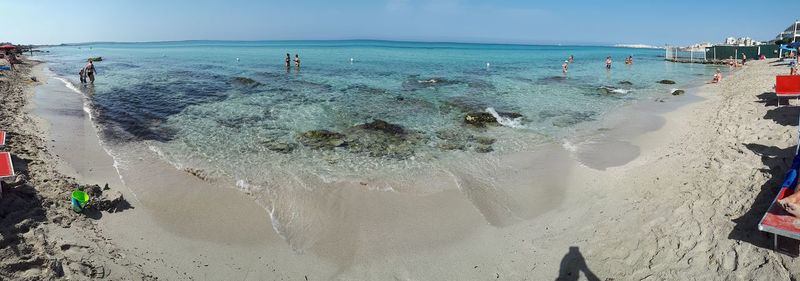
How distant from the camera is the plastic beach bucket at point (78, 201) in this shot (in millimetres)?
8180

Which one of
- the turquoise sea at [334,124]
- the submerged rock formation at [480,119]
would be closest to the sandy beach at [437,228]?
the turquoise sea at [334,124]

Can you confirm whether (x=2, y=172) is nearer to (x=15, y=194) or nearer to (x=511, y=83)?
(x=15, y=194)

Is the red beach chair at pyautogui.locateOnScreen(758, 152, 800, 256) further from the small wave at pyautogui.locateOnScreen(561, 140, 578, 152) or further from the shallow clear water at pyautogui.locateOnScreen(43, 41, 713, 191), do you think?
the small wave at pyautogui.locateOnScreen(561, 140, 578, 152)

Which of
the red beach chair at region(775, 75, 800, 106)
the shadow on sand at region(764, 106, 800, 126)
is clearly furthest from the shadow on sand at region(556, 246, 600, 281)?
the red beach chair at region(775, 75, 800, 106)

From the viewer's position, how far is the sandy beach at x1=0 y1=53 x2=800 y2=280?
657cm

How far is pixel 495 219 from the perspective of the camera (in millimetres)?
8711

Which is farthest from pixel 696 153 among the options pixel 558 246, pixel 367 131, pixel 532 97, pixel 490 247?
pixel 532 97

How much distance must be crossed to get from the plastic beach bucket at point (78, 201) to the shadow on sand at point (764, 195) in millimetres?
12532

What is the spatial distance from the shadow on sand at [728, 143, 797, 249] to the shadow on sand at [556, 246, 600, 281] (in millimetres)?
2475

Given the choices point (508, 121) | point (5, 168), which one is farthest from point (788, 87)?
point (5, 168)

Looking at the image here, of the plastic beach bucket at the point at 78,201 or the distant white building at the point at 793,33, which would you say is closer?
the plastic beach bucket at the point at 78,201

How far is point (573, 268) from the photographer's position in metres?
6.86

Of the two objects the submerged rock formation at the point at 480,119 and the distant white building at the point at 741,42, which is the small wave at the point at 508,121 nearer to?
the submerged rock formation at the point at 480,119

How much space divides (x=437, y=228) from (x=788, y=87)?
16.5 metres
